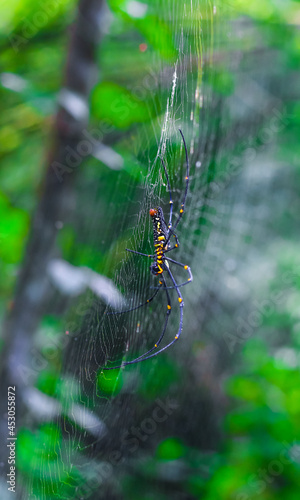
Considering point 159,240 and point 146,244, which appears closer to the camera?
point 146,244

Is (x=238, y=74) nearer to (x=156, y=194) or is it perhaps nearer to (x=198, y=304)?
(x=198, y=304)

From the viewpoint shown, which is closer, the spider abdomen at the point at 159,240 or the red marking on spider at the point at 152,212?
the red marking on spider at the point at 152,212

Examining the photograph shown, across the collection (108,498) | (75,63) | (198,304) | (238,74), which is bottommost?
(108,498)

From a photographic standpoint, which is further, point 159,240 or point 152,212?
point 159,240

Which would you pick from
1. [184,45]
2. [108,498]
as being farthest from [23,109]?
[108,498]

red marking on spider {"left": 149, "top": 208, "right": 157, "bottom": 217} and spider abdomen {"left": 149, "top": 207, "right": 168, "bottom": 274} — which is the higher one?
red marking on spider {"left": 149, "top": 208, "right": 157, "bottom": 217}

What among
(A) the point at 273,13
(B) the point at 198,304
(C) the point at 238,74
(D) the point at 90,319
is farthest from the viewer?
(B) the point at 198,304

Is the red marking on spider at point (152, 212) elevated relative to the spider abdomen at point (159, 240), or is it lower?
elevated

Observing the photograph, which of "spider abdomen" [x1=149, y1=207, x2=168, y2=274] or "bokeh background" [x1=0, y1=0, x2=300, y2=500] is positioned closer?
"bokeh background" [x1=0, y1=0, x2=300, y2=500]
